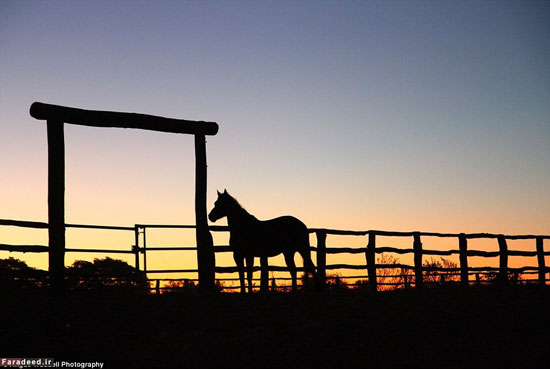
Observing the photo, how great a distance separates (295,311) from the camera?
8547 millimetres

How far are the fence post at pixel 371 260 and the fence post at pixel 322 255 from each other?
1303mm

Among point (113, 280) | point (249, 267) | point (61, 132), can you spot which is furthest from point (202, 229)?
point (61, 132)

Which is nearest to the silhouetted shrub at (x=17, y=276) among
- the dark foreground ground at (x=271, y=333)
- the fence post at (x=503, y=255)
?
the dark foreground ground at (x=271, y=333)

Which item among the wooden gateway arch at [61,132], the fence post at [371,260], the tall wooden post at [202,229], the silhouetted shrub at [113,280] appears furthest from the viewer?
the fence post at [371,260]

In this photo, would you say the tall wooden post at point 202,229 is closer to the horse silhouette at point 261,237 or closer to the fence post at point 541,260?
the horse silhouette at point 261,237

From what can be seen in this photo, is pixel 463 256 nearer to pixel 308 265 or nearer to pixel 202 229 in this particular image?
pixel 308 265

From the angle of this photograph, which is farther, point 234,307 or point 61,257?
point 61,257

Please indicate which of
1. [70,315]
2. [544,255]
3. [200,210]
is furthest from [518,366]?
[544,255]

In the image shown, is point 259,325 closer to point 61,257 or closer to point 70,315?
point 70,315

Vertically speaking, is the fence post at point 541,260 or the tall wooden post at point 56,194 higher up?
the tall wooden post at point 56,194

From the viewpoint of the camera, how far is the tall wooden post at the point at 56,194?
435 inches

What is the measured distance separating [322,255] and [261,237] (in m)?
1.61

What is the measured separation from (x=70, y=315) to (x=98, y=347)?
1.83 m

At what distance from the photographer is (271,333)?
6852 millimetres
